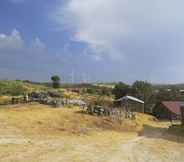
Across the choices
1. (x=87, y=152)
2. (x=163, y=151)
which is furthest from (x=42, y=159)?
(x=163, y=151)

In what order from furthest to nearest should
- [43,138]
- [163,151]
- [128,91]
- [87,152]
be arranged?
[128,91] < [43,138] < [163,151] < [87,152]

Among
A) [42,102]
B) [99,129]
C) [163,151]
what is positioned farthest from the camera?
[42,102]

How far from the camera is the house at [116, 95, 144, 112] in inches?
1895

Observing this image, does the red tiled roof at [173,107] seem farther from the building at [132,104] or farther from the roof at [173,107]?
the building at [132,104]

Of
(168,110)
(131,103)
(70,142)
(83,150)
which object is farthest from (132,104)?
(83,150)

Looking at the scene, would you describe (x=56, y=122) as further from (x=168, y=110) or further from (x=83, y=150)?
(x=168, y=110)

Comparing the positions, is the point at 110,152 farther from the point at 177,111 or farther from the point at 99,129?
the point at 177,111

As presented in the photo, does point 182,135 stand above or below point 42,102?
below

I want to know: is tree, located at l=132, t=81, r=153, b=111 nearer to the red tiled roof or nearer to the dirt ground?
the red tiled roof

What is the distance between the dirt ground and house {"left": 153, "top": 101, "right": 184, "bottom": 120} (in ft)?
61.6

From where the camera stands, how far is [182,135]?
85.5 feet

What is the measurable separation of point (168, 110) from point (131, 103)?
651 cm

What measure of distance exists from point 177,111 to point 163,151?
26959mm

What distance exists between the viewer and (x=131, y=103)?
49.2m
